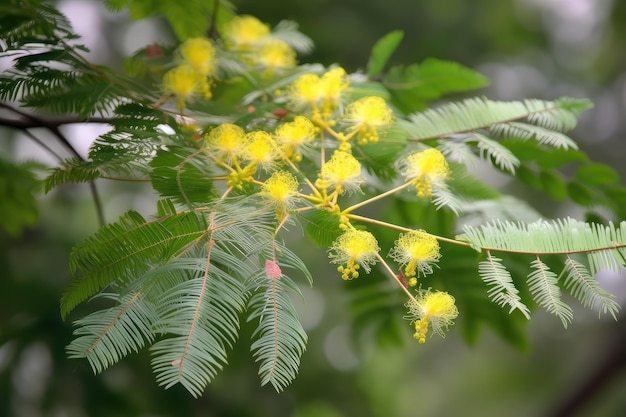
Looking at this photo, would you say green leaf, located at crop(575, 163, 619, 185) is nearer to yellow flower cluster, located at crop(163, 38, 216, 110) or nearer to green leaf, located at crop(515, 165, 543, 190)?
green leaf, located at crop(515, 165, 543, 190)

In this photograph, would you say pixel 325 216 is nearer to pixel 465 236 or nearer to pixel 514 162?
pixel 465 236

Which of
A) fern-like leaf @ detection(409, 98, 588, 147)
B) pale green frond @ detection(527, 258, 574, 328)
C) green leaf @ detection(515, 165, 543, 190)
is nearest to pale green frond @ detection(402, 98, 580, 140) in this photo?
fern-like leaf @ detection(409, 98, 588, 147)

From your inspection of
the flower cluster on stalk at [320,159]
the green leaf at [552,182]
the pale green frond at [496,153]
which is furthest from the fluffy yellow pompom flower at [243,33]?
the green leaf at [552,182]

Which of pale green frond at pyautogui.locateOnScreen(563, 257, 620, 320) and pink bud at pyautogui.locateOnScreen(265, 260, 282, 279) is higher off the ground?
pale green frond at pyautogui.locateOnScreen(563, 257, 620, 320)

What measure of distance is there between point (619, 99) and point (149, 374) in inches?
142

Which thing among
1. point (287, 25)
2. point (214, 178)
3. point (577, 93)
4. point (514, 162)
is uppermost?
point (577, 93)

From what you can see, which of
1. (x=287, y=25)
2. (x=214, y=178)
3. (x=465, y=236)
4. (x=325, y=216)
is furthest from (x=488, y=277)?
(x=287, y=25)

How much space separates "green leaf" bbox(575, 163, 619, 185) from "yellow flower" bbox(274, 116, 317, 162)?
709mm

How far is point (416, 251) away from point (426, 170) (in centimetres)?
16

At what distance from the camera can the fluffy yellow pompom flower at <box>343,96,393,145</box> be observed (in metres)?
1.05

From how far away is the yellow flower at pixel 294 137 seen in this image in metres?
0.97

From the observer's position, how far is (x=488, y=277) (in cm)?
81

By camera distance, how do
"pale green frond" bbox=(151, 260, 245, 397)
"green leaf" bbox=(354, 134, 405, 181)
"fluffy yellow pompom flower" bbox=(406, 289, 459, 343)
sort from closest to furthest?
"pale green frond" bbox=(151, 260, 245, 397) < "fluffy yellow pompom flower" bbox=(406, 289, 459, 343) < "green leaf" bbox=(354, 134, 405, 181)

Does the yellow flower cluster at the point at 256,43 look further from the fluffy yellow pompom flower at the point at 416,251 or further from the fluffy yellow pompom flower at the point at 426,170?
the fluffy yellow pompom flower at the point at 416,251
